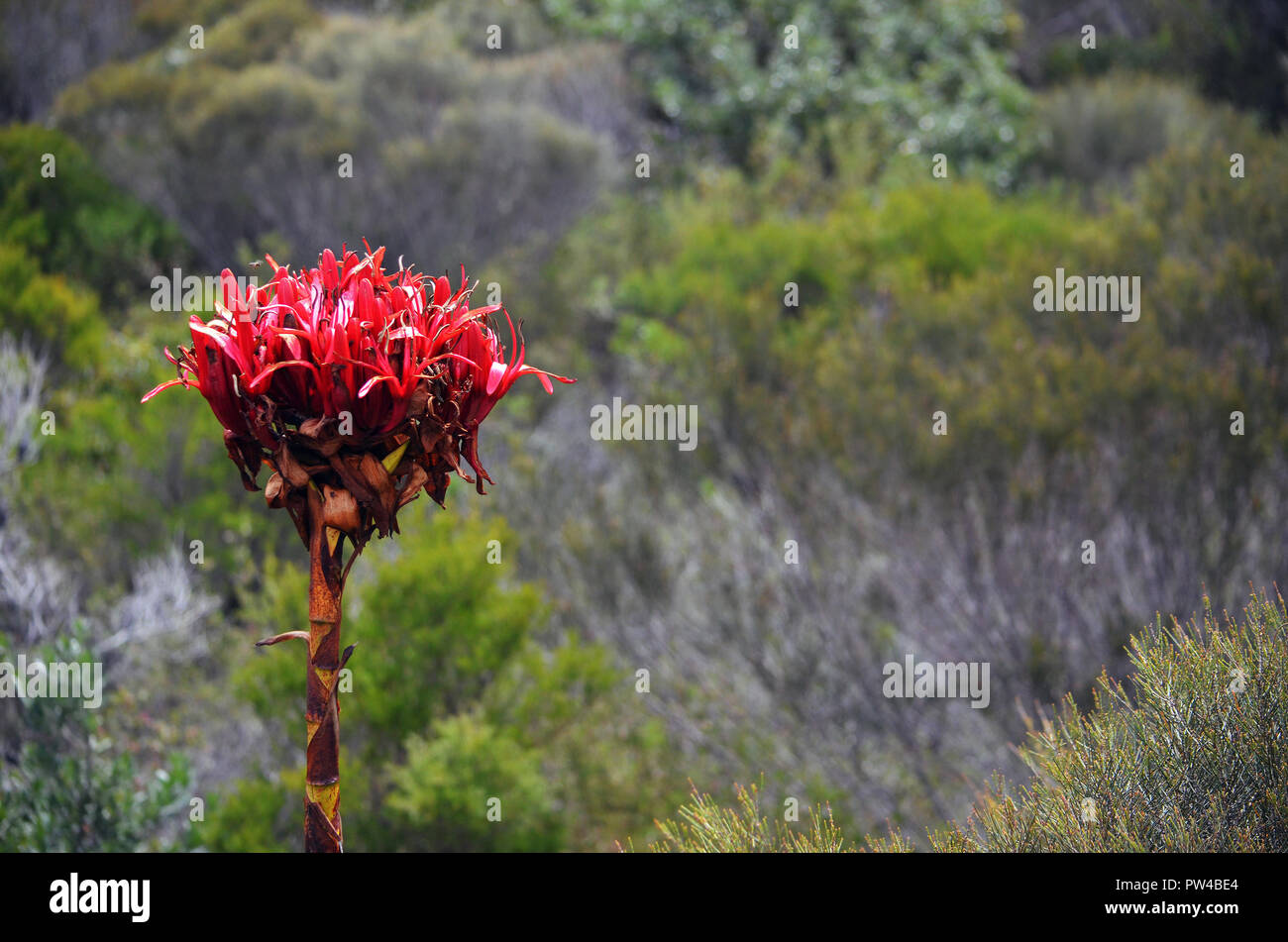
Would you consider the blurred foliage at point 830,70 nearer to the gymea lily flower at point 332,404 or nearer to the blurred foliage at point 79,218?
the blurred foliage at point 79,218

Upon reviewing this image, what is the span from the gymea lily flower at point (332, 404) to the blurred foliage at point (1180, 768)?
1.12 meters

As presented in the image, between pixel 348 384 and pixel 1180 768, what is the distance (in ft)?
5.24

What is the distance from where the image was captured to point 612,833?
4918 millimetres

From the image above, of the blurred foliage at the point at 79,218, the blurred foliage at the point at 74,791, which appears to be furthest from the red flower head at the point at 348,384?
the blurred foliage at the point at 79,218

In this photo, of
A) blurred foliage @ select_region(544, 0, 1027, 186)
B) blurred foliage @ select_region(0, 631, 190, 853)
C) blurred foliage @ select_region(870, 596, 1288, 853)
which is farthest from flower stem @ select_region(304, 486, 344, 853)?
blurred foliage @ select_region(544, 0, 1027, 186)

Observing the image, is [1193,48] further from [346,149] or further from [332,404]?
[332,404]

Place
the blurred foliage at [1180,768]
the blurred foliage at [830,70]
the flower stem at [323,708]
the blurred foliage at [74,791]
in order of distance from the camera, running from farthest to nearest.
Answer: the blurred foliage at [830,70] → the blurred foliage at [74,791] → the blurred foliage at [1180,768] → the flower stem at [323,708]

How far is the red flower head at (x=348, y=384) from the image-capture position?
50.8 inches

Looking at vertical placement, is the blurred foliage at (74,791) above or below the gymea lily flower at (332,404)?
below

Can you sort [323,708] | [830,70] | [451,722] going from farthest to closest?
[830,70]
[451,722]
[323,708]

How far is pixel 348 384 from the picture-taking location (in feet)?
4.21

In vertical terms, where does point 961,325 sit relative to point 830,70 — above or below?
below

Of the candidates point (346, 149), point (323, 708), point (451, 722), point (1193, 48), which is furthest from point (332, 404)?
point (1193, 48)

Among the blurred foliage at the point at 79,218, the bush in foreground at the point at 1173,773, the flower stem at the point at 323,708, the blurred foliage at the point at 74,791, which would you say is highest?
the blurred foliage at the point at 79,218
